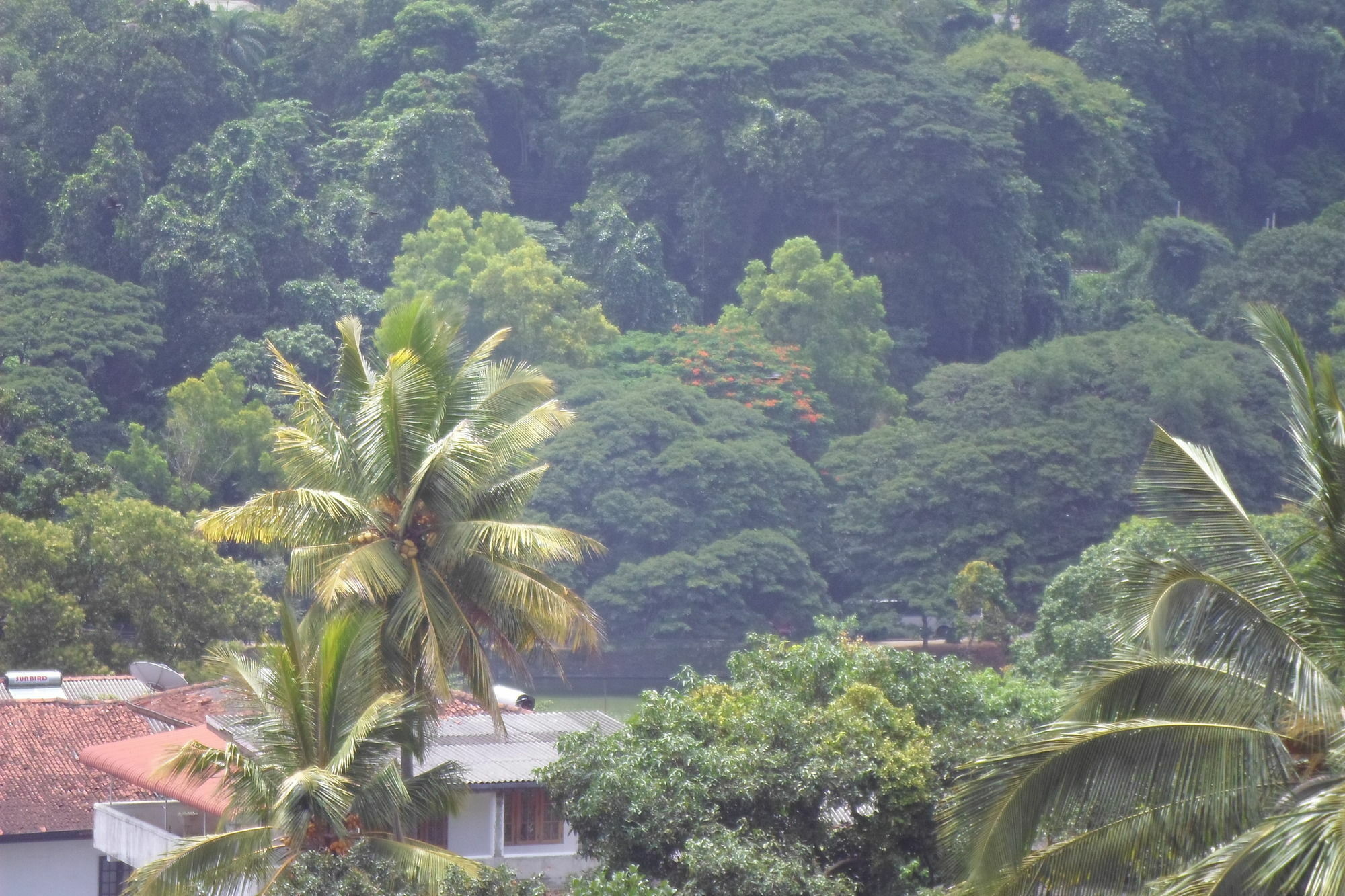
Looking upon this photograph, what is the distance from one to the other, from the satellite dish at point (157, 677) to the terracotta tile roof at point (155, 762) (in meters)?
6.16

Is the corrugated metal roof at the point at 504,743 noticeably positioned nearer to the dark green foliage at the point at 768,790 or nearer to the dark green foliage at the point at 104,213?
the dark green foliage at the point at 768,790

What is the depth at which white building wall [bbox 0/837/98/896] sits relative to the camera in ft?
65.9

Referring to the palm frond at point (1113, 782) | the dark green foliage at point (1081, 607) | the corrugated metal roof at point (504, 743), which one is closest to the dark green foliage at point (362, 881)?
the corrugated metal roof at point (504, 743)

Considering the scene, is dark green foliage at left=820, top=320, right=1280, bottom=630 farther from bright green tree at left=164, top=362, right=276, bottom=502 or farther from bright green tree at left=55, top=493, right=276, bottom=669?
bright green tree at left=55, top=493, right=276, bottom=669

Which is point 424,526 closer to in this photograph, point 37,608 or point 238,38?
point 37,608

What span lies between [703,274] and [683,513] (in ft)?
54.9

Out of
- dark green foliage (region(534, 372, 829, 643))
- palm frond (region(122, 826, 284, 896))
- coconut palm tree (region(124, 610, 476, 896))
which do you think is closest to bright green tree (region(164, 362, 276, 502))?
dark green foliage (region(534, 372, 829, 643))

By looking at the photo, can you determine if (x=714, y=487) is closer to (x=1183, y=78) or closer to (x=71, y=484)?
(x=71, y=484)

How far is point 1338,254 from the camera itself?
57.6 metres

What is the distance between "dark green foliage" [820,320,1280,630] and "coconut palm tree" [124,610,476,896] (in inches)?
1339

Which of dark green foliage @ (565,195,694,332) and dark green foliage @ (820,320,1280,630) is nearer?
dark green foliage @ (820,320,1280,630)

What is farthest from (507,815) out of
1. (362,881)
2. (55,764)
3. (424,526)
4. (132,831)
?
(55,764)

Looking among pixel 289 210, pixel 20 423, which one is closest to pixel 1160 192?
pixel 289 210

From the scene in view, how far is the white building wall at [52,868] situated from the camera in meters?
20.1
